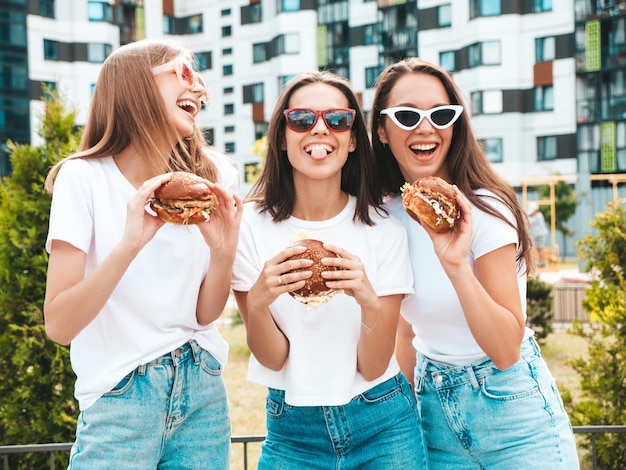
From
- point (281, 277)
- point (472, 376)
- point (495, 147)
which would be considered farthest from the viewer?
point (495, 147)

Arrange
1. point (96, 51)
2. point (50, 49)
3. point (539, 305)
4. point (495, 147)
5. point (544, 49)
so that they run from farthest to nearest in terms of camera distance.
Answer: point (96, 51)
point (50, 49)
point (495, 147)
point (544, 49)
point (539, 305)

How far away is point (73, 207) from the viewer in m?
2.44

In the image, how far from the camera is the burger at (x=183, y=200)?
7.99 feet

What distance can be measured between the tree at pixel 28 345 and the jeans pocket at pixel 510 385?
3640 millimetres

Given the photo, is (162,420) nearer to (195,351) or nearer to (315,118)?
(195,351)

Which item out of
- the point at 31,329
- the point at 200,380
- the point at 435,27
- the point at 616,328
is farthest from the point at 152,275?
the point at 435,27

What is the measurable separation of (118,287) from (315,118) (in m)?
1.00

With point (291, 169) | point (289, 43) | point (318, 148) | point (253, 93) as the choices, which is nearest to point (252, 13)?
point (289, 43)

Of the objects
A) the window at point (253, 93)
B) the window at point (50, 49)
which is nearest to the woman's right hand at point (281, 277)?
the window at point (50, 49)

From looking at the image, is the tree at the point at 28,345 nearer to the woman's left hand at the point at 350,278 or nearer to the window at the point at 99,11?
the woman's left hand at the point at 350,278

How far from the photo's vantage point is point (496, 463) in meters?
2.67

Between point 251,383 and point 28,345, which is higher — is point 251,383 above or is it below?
below

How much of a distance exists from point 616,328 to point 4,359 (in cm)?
501

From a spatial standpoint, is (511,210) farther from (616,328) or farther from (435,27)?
(435,27)
